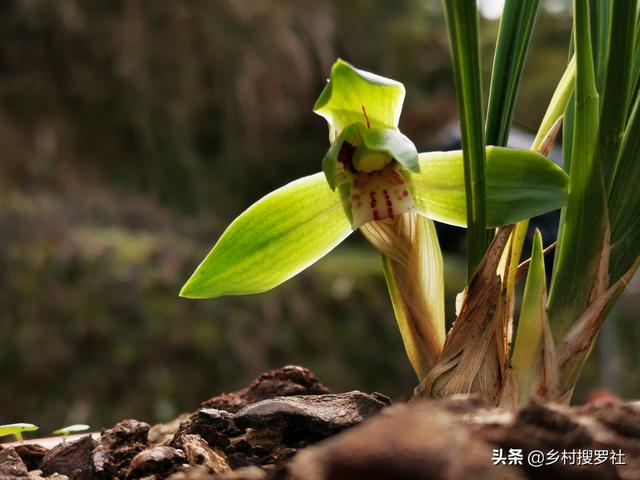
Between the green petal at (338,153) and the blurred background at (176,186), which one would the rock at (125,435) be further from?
the blurred background at (176,186)

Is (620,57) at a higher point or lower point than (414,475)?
higher

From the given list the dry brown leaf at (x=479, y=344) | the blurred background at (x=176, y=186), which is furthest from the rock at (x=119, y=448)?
the blurred background at (x=176, y=186)

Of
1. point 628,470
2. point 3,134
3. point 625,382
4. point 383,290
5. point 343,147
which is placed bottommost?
point 625,382

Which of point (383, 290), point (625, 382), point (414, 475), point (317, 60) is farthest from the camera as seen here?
point (317, 60)

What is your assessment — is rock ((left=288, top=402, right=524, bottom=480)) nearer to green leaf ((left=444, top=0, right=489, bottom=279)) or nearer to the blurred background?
green leaf ((left=444, top=0, right=489, bottom=279))

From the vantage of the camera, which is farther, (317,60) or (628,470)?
(317,60)

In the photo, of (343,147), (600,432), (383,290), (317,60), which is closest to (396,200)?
(343,147)

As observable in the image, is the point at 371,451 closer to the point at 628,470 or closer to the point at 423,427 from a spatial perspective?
the point at 423,427

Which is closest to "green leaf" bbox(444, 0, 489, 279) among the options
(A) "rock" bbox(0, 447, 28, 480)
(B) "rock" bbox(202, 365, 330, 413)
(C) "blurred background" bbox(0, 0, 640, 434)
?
(B) "rock" bbox(202, 365, 330, 413)
